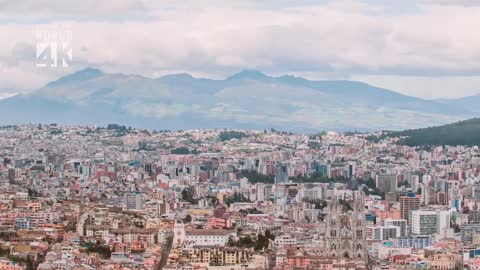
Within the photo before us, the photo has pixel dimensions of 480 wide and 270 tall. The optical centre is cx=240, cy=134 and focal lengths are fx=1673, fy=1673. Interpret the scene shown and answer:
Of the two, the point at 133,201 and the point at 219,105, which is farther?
the point at 219,105

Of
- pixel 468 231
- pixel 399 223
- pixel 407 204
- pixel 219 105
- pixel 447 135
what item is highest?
pixel 219 105

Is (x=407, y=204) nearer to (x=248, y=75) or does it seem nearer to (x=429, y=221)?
(x=429, y=221)

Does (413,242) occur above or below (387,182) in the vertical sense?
below

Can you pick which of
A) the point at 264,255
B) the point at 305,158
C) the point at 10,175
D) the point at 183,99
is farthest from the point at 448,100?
the point at 264,255

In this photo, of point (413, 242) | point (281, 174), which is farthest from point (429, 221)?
point (281, 174)

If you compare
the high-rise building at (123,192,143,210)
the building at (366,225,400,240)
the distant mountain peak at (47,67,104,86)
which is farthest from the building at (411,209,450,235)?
the distant mountain peak at (47,67,104,86)

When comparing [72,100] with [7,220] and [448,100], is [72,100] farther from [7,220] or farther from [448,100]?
[7,220]

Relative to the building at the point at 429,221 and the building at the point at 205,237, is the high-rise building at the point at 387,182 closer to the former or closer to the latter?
the building at the point at 429,221

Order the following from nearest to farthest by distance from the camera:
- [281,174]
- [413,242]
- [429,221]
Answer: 1. [413,242]
2. [429,221]
3. [281,174]
